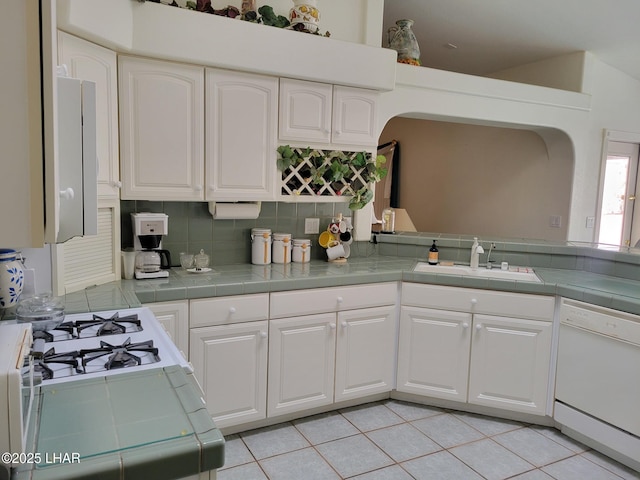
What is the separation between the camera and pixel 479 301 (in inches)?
113

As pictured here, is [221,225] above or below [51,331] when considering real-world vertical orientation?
above

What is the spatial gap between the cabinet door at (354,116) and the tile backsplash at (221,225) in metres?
0.53

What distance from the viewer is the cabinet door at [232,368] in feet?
Result: 8.16

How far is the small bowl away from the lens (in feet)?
5.51

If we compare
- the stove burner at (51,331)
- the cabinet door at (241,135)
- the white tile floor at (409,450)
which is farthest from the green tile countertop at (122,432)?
the cabinet door at (241,135)

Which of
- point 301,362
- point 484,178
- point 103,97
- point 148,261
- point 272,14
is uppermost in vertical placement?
point 272,14

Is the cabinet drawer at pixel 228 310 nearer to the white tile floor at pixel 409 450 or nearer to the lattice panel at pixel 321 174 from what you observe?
the white tile floor at pixel 409 450

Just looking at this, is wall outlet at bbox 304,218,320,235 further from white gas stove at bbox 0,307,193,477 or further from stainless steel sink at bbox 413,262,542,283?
white gas stove at bbox 0,307,193,477

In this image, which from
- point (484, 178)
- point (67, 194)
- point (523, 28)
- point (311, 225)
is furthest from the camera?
point (484, 178)

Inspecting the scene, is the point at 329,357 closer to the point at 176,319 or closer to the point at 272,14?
the point at 176,319

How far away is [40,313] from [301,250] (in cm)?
176

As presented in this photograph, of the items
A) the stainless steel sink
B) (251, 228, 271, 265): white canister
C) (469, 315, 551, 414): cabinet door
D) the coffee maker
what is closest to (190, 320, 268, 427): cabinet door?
the coffee maker

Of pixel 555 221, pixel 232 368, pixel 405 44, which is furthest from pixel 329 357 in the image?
pixel 555 221

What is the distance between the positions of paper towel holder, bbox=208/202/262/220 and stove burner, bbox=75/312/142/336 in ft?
3.72
